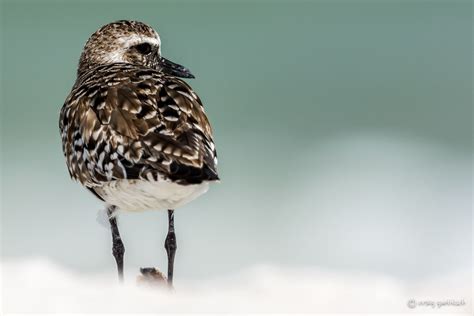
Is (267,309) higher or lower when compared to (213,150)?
lower

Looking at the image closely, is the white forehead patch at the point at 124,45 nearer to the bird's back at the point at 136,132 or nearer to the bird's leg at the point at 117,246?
the bird's back at the point at 136,132

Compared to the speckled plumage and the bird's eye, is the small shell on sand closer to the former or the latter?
the speckled plumage

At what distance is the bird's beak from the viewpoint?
8453 mm

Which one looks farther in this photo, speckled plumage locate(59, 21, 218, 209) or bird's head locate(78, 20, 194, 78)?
bird's head locate(78, 20, 194, 78)

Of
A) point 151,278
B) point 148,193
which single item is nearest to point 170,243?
point 151,278

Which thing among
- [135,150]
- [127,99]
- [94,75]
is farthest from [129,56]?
[135,150]

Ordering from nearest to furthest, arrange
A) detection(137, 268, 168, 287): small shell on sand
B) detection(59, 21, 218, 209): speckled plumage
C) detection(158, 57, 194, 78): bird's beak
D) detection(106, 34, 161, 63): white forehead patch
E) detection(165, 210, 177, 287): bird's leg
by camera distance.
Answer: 1. detection(59, 21, 218, 209): speckled plumage
2. detection(137, 268, 168, 287): small shell on sand
3. detection(165, 210, 177, 287): bird's leg
4. detection(106, 34, 161, 63): white forehead patch
5. detection(158, 57, 194, 78): bird's beak

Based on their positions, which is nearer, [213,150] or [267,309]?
[267,309]

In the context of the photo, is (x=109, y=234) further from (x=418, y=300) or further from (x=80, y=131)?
(x=418, y=300)

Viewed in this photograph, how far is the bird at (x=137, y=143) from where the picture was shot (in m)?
6.32

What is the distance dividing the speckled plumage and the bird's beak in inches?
30.6

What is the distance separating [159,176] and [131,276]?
143 cm

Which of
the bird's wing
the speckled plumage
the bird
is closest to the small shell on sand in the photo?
the bird

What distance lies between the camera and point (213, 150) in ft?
22.1
